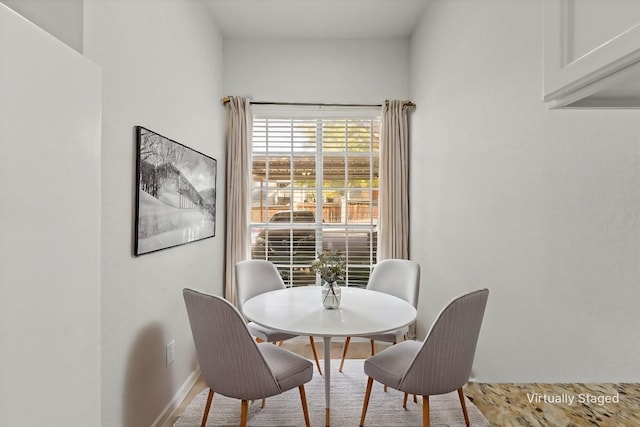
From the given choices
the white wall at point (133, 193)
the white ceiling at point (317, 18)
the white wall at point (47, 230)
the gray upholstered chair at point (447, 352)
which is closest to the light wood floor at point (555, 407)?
the white wall at point (47, 230)

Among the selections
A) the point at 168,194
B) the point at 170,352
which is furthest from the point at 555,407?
the point at 170,352

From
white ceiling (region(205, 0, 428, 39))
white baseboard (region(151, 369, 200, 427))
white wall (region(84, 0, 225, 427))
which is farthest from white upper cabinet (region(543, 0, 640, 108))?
white ceiling (region(205, 0, 428, 39))

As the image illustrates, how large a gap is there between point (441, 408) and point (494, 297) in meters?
0.88

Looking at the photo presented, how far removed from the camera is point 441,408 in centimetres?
224

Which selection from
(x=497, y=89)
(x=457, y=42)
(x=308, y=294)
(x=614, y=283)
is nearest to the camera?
(x=614, y=283)

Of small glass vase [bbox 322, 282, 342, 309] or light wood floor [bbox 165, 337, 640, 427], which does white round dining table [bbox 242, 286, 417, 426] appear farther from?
light wood floor [bbox 165, 337, 640, 427]

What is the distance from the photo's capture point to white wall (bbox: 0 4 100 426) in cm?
69

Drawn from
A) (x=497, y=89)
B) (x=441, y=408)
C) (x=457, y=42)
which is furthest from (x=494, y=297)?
(x=457, y=42)

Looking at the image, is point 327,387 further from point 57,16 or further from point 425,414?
point 57,16

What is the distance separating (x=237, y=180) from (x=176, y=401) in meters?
1.98

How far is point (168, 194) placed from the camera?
2.15 meters

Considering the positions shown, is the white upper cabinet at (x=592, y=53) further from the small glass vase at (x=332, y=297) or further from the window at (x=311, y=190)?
the window at (x=311, y=190)

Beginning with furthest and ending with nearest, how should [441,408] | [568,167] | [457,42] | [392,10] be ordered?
[392,10] < [457,42] < [441,408] < [568,167]

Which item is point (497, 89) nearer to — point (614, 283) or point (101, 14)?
point (614, 283)
